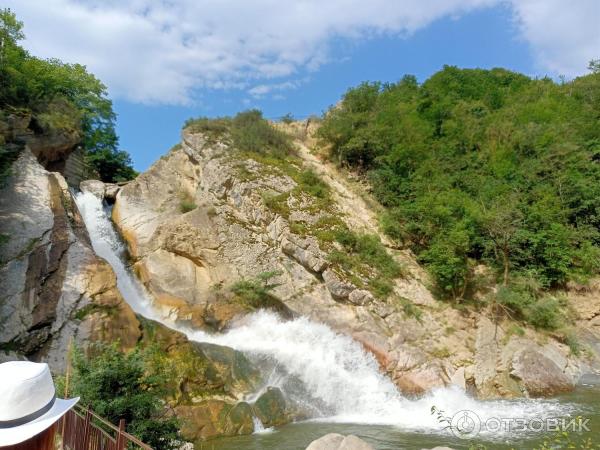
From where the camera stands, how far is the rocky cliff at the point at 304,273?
16.7m

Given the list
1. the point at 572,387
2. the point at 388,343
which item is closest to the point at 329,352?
the point at 388,343

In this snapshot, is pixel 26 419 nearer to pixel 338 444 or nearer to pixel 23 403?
pixel 23 403

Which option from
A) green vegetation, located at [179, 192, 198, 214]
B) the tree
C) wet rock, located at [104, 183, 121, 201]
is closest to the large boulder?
the tree

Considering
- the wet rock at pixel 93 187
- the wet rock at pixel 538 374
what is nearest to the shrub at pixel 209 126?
the wet rock at pixel 93 187

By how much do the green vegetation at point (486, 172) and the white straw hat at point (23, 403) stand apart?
19.2 metres

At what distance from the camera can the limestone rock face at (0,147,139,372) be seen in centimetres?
1309

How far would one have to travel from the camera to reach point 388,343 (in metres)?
17.1

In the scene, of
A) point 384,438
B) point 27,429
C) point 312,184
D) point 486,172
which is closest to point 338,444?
point 384,438

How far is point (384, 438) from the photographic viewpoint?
11.4 metres

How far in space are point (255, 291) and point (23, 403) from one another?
669 inches

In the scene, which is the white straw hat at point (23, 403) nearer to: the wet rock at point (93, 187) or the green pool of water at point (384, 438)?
the green pool of water at point (384, 438)

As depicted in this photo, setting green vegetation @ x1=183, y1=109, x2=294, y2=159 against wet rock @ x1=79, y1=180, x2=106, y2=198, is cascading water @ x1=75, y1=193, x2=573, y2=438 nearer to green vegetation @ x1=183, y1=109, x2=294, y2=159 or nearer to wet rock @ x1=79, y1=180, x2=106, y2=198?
wet rock @ x1=79, y1=180, x2=106, y2=198

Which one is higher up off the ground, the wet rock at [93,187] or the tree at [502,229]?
the wet rock at [93,187]

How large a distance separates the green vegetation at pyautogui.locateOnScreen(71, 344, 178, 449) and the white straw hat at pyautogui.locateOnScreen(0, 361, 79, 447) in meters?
5.48
